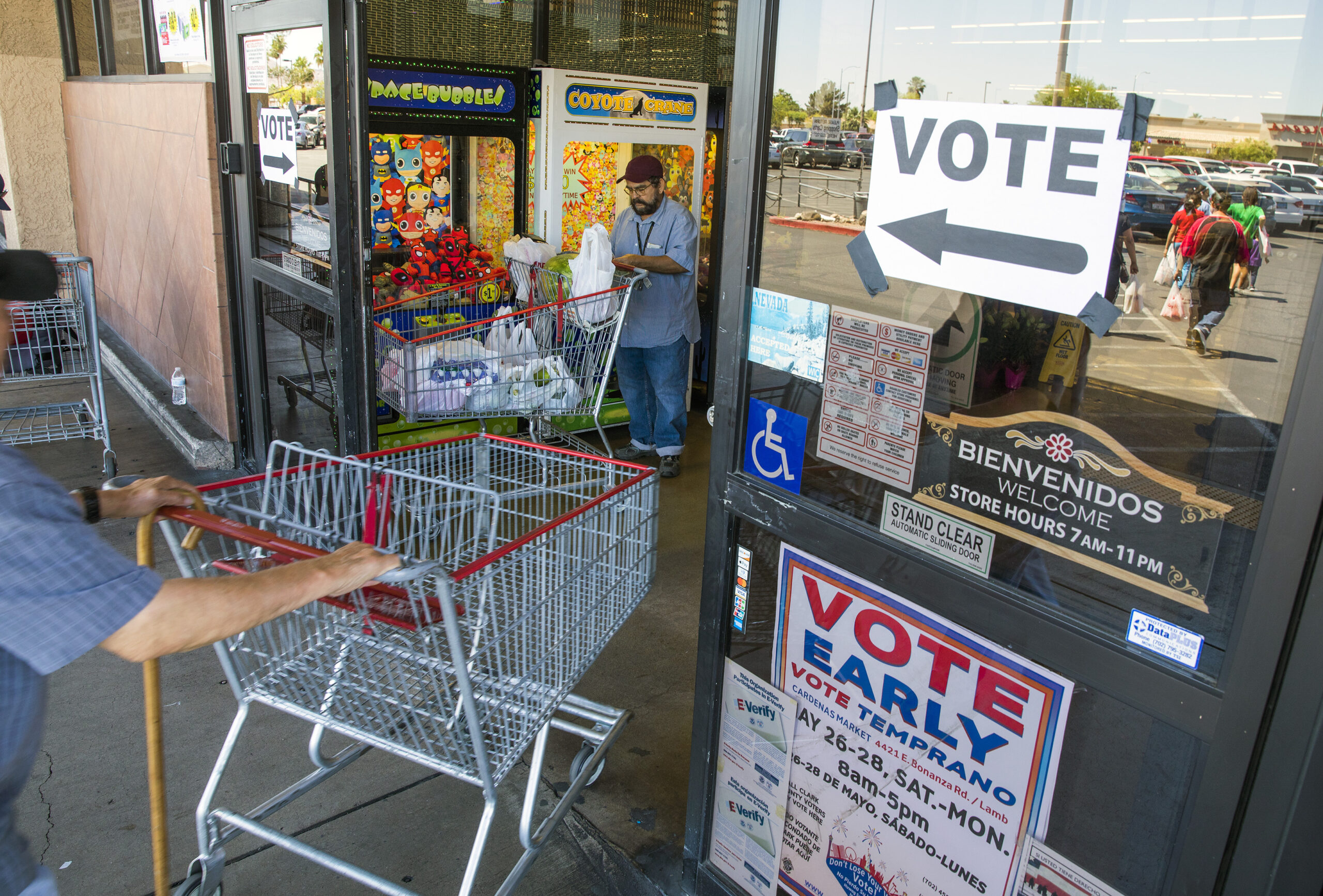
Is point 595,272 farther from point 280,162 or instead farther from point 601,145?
point 280,162

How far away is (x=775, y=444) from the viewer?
220 centimetres

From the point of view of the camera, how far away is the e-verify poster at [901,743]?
1.78m

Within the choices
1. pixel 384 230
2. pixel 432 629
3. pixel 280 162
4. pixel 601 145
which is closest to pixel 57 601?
pixel 432 629

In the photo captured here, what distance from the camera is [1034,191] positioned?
62.6 inches

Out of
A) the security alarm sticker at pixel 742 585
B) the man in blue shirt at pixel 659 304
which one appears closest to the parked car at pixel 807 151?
the security alarm sticker at pixel 742 585

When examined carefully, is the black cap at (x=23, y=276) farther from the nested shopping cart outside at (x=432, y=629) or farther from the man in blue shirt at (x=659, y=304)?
the man in blue shirt at (x=659, y=304)

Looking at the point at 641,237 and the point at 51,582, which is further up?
the point at 641,237

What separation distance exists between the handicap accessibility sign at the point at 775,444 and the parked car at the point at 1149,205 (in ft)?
2.68

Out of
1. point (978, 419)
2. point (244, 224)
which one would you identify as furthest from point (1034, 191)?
→ point (244, 224)

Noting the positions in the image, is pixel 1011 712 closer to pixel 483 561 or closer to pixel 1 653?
pixel 483 561

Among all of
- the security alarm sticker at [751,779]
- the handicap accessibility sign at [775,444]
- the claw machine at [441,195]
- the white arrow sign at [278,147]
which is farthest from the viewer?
the claw machine at [441,195]

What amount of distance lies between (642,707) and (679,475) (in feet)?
8.11

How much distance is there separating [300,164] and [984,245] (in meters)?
3.72

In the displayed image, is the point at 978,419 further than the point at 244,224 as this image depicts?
No
